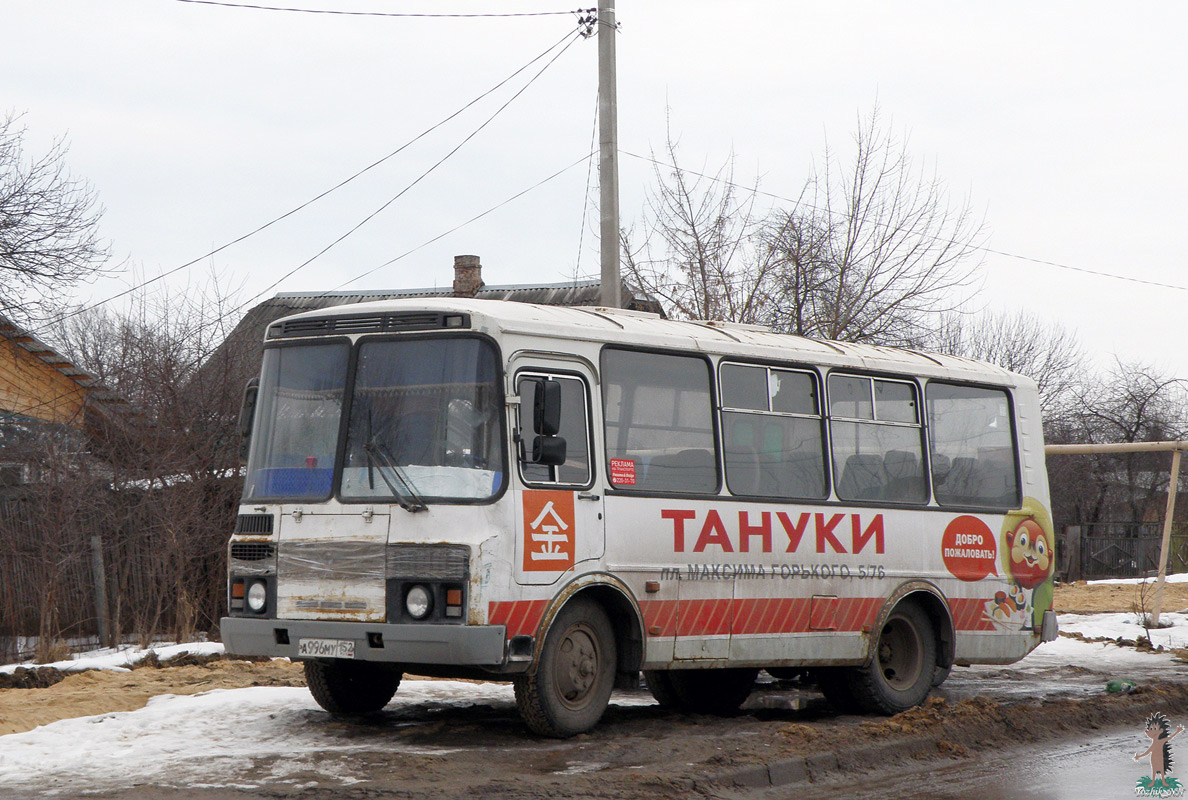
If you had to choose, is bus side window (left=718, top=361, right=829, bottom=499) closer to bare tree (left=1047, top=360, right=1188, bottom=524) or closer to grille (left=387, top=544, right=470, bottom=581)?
grille (left=387, top=544, right=470, bottom=581)

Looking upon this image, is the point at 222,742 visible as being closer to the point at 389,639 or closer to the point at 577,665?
the point at 389,639

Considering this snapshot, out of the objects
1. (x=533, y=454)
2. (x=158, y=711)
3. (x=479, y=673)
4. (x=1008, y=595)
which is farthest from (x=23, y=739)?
(x=1008, y=595)

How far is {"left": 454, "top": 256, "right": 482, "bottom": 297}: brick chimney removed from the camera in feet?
108

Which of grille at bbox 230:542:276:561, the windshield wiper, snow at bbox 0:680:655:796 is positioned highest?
the windshield wiper

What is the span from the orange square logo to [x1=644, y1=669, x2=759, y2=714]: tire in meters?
2.83

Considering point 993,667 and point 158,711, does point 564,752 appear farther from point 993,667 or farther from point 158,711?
point 993,667

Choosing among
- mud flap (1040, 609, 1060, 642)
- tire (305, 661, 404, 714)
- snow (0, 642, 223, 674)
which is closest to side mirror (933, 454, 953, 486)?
mud flap (1040, 609, 1060, 642)

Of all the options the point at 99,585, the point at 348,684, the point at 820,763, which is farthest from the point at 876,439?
the point at 99,585

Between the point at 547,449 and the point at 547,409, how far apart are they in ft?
0.83

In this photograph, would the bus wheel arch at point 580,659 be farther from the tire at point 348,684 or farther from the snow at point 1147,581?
the snow at point 1147,581

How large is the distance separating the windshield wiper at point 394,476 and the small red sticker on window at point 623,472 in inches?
57.1

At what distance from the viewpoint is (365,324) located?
9008mm

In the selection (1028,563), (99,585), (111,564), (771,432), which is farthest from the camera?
(111,564)

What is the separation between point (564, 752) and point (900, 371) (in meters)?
4.95
